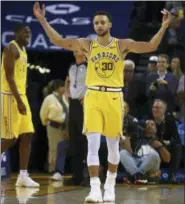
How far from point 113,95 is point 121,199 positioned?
48.2 inches

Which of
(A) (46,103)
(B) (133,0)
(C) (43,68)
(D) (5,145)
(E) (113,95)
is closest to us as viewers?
(E) (113,95)

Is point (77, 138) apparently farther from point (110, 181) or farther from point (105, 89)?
point (105, 89)

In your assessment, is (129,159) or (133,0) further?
(133,0)

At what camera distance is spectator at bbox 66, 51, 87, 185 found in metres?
8.48

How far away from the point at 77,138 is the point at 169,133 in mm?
1923

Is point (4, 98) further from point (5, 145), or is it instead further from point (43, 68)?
point (43, 68)

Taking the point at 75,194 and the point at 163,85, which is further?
the point at 163,85

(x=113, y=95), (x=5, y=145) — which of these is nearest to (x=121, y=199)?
(x=113, y=95)

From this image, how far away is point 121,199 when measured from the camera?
6883 millimetres

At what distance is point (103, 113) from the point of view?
6.57 m

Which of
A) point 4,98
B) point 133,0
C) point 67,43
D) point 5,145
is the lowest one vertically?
point 5,145

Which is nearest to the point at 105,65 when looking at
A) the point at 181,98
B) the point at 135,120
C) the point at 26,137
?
the point at 26,137

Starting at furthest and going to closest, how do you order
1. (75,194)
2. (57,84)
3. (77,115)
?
(57,84) → (77,115) → (75,194)

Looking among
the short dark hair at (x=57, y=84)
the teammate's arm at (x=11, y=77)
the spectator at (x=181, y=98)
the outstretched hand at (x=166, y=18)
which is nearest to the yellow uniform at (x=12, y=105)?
the teammate's arm at (x=11, y=77)
